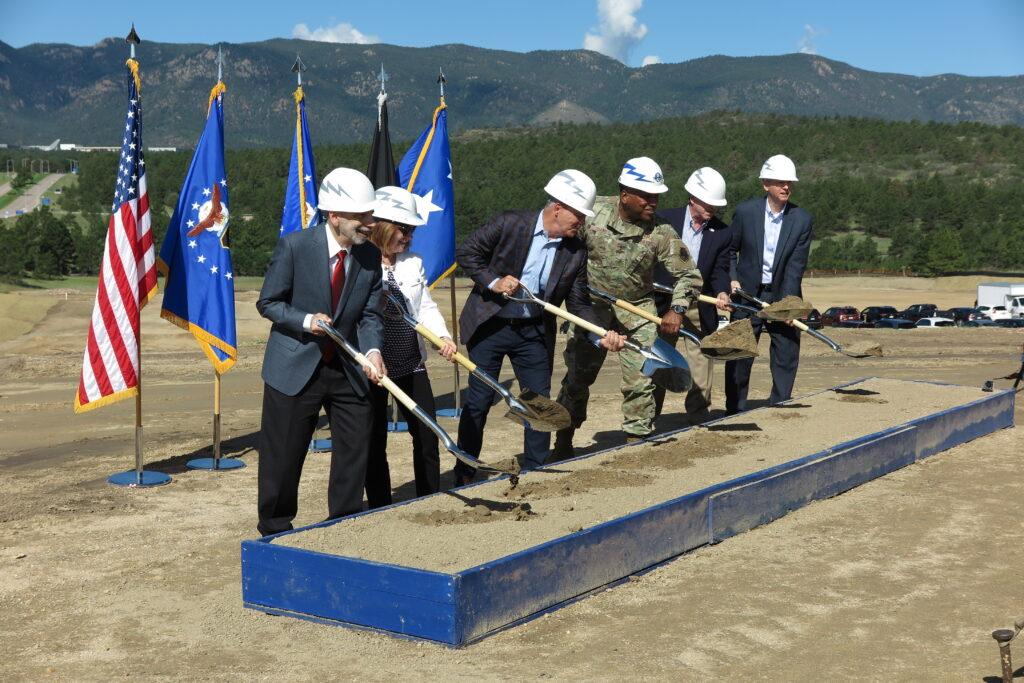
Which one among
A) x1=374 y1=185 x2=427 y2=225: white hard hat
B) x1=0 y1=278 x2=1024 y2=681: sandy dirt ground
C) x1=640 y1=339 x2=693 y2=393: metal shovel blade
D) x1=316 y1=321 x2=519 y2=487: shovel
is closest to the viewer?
x1=0 y1=278 x2=1024 y2=681: sandy dirt ground

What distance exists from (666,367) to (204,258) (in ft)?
11.9

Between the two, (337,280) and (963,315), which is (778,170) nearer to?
(337,280)

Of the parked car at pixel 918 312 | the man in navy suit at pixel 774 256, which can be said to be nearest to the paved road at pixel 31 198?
the parked car at pixel 918 312

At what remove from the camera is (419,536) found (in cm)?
621

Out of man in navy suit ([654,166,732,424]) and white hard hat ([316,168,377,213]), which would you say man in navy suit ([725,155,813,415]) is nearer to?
man in navy suit ([654,166,732,424])

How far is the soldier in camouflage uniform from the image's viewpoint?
29.7ft

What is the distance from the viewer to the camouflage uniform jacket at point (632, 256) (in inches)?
356

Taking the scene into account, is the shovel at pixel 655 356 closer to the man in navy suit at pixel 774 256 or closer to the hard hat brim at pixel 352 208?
the man in navy suit at pixel 774 256

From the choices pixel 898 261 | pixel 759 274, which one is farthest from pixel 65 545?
pixel 898 261

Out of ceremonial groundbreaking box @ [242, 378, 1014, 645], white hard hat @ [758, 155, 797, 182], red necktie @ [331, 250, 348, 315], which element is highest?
white hard hat @ [758, 155, 797, 182]

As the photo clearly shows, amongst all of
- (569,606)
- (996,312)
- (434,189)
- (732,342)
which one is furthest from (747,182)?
(569,606)

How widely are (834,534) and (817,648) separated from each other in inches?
82.7

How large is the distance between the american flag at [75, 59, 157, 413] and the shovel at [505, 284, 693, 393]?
9.71 feet

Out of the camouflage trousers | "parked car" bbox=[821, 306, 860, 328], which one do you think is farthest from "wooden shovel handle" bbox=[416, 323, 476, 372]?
"parked car" bbox=[821, 306, 860, 328]
